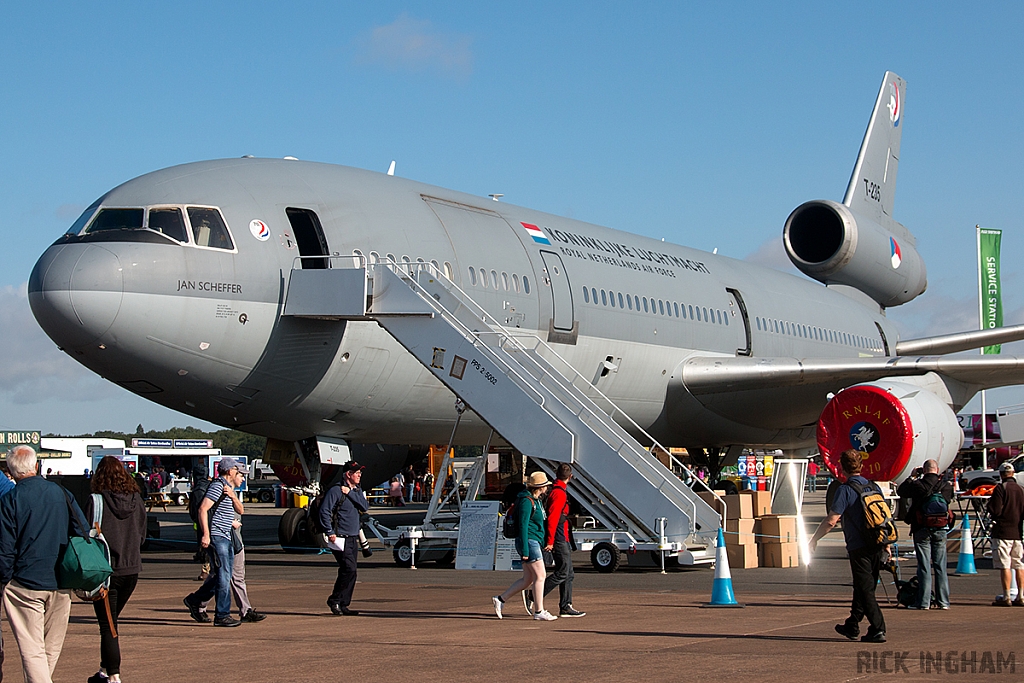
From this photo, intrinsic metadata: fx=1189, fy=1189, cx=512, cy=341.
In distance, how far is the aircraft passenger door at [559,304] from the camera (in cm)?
1770

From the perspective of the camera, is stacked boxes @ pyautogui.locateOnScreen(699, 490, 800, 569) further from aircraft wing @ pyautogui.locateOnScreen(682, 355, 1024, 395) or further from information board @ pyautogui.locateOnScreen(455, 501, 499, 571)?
aircraft wing @ pyautogui.locateOnScreen(682, 355, 1024, 395)

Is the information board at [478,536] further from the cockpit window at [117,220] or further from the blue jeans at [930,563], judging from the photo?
the blue jeans at [930,563]

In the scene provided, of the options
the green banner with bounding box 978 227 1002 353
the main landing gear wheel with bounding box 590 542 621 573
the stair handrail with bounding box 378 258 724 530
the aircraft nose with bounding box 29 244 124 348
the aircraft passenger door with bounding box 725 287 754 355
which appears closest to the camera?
the aircraft nose with bounding box 29 244 124 348

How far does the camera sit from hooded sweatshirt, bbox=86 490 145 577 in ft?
26.6

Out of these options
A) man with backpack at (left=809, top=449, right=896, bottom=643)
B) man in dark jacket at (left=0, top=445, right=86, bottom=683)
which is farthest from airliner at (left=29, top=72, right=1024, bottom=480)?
man with backpack at (left=809, top=449, right=896, bottom=643)

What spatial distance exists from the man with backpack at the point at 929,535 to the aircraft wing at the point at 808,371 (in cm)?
967

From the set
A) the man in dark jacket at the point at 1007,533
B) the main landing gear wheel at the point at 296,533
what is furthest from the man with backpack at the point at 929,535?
the main landing gear wheel at the point at 296,533

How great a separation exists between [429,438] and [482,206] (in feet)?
12.0

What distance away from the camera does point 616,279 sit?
1962 centimetres

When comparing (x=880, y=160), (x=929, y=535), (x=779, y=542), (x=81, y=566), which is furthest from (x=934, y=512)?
(x=880, y=160)

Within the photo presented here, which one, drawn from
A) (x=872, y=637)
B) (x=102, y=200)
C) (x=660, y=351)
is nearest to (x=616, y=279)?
(x=660, y=351)

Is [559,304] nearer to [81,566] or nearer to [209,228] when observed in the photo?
[209,228]

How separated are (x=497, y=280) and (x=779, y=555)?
5348 mm

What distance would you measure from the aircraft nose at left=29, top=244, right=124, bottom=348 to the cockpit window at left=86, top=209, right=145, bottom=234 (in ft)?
2.26
